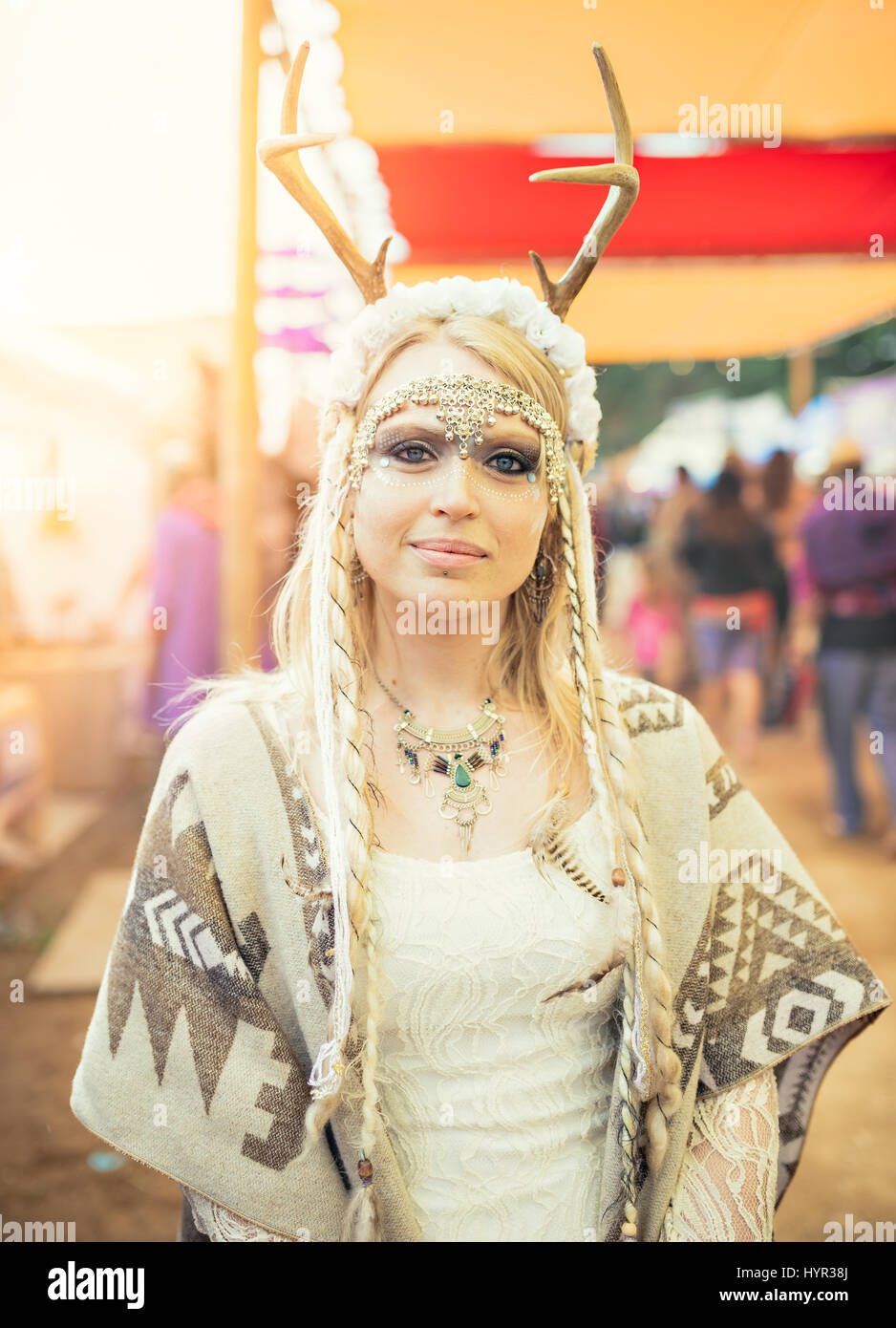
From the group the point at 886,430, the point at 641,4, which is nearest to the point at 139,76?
the point at 641,4

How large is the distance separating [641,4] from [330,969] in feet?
9.87

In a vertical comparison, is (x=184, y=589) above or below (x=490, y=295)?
below

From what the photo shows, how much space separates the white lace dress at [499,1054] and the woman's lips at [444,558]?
40cm

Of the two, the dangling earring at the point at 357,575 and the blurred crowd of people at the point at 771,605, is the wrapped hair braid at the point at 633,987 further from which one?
the blurred crowd of people at the point at 771,605

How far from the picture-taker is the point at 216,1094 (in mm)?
1237

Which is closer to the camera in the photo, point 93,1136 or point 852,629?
point 93,1136

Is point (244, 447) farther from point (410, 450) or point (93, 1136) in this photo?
point (93, 1136)

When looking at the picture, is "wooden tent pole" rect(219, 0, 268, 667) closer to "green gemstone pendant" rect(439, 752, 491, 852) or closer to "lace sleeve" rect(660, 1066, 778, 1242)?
"green gemstone pendant" rect(439, 752, 491, 852)

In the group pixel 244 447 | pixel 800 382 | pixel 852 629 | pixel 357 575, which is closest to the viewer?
pixel 357 575

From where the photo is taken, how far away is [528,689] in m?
1.52

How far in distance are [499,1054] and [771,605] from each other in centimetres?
517

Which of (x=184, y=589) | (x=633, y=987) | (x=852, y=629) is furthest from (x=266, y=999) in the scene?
(x=852, y=629)
